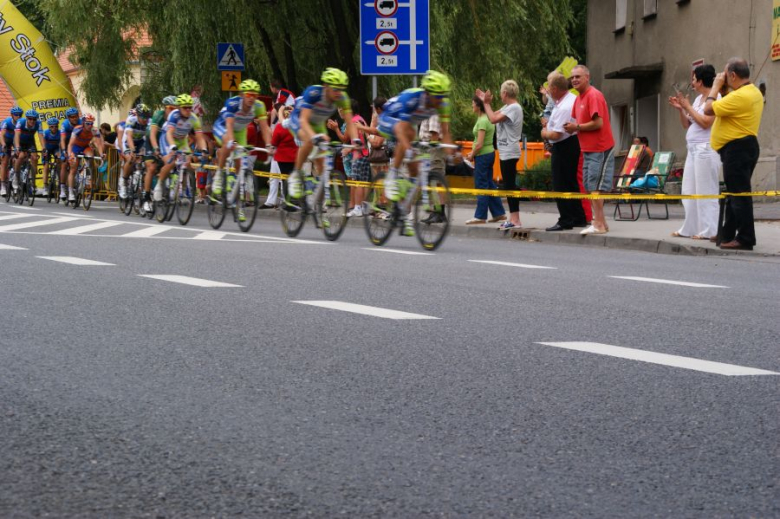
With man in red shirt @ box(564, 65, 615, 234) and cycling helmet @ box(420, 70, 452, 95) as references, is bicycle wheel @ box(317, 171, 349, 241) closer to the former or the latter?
cycling helmet @ box(420, 70, 452, 95)

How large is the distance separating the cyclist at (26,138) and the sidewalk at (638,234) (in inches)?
410

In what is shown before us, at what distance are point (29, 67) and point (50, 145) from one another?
14.4 ft

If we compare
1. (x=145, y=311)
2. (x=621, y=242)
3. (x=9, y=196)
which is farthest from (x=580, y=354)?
(x=9, y=196)

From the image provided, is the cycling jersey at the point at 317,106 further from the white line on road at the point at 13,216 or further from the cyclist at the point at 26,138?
the cyclist at the point at 26,138

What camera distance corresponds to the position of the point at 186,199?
19344 mm

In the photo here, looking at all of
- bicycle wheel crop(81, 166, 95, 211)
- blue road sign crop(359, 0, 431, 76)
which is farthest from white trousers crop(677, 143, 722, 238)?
bicycle wheel crop(81, 166, 95, 211)

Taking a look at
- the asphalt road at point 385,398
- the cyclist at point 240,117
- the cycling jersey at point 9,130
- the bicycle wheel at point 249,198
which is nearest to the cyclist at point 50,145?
the cycling jersey at point 9,130

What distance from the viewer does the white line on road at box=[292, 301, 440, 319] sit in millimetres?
8616

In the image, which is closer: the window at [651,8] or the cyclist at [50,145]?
the cyclist at [50,145]

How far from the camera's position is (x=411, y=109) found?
44.4 ft

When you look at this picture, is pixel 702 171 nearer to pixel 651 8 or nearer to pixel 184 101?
pixel 184 101

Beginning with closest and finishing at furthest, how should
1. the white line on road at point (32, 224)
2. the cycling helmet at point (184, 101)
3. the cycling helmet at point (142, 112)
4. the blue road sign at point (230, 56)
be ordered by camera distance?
the white line on road at point (32, 224) < the cycling helmet at point (184, 101) < the cycling helmet at point (142, 112) < the blue road sign at point (230, 56)

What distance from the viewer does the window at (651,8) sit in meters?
35.1

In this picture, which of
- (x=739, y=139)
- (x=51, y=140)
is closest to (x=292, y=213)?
(x=739, y=139)
